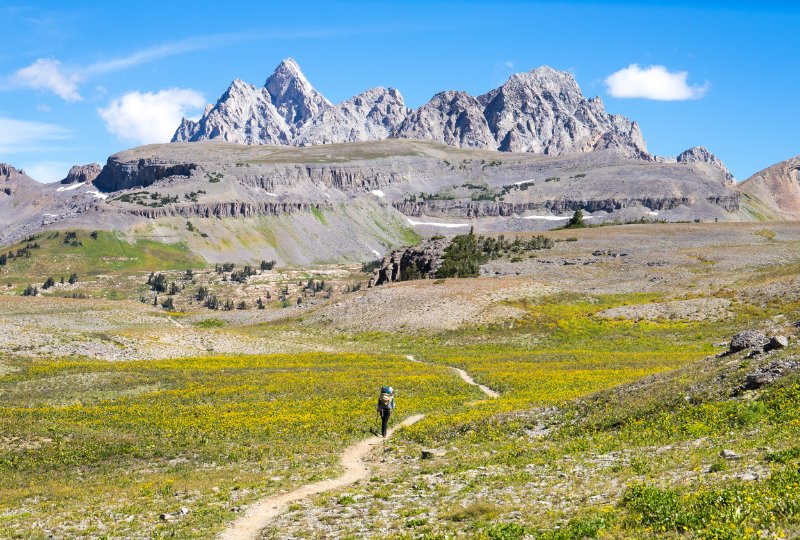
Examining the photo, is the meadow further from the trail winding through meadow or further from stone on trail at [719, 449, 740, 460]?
the trail winding through meadow

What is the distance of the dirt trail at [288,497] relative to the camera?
65.5 feet

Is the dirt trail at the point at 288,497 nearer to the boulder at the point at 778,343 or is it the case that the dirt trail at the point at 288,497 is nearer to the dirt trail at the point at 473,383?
the dirt trail at the point at 473,383

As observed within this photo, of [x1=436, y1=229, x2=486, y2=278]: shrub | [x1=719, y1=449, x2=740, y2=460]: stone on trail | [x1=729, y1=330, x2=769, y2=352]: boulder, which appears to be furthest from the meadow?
[x1=436, y1=229, x2=486, y2=278]: shrub

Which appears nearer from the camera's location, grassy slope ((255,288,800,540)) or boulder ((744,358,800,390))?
grassy slope ((255,288,800,540))

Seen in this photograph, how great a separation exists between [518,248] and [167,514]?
140m

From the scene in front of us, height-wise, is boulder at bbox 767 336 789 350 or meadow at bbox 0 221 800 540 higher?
boulder at bbox 767 336 789 350

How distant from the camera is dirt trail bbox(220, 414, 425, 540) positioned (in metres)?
20.0

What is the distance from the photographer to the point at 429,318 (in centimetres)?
9919

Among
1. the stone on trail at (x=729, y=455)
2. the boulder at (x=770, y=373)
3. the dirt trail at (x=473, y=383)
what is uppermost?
the boulder at (x=770, y=373)

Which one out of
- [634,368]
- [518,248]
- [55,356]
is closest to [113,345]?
[55,356]

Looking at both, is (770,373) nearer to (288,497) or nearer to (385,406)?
(385,406)

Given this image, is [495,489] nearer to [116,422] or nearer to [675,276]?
[116,422]

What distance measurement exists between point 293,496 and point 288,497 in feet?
0.61

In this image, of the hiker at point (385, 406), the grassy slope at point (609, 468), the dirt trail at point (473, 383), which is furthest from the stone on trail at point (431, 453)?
the dirt trail at point (473, 383)
